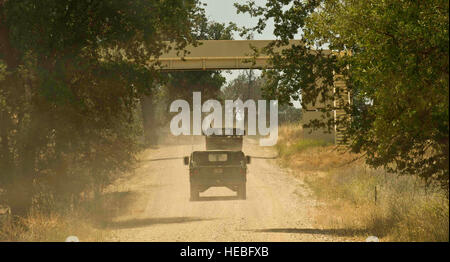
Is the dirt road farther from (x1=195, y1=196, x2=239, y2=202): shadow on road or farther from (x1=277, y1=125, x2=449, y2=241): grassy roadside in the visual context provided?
(x1=277, y1=125, x2=449, y2=241): grassy roadside

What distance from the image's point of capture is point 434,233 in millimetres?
15008

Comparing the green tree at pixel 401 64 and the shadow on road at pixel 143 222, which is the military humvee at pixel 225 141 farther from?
the green tree at pixel 401 64

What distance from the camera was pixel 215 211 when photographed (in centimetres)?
2461

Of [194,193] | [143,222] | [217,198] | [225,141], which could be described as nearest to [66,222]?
[143,222]

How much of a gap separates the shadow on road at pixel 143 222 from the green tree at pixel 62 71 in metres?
2.15

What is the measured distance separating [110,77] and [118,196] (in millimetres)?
10080

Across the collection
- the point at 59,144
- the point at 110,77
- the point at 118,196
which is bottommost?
the point at 118,196

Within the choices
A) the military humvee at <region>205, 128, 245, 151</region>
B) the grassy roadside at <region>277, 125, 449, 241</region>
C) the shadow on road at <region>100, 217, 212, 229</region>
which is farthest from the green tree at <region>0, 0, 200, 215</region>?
the military humvee at <region>205, 128, 245, 151</region>

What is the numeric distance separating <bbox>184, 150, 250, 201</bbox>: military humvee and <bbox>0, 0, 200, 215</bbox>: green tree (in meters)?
4.04

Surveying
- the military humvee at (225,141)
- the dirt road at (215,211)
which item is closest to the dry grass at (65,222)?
the dirt road at (215,211)

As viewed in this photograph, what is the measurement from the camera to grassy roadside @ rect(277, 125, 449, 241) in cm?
1602

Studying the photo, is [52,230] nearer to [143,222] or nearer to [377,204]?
[143,222]
